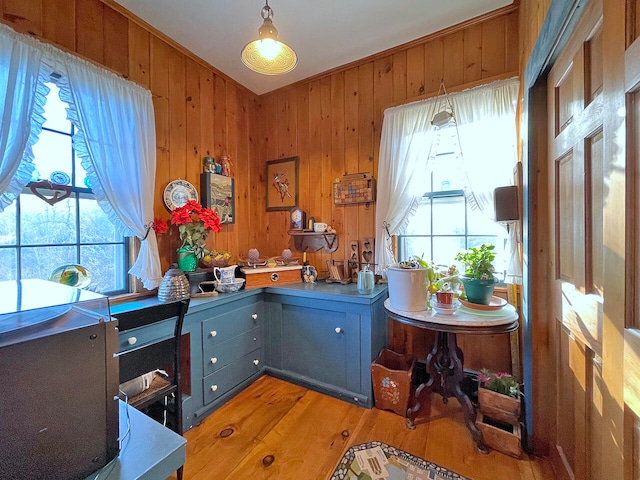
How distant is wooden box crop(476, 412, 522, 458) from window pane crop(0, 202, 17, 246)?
2787 millimetres

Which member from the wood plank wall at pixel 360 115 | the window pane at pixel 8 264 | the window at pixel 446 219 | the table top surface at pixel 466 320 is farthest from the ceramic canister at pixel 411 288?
the window pane at pixel 8 264

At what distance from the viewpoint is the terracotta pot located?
4.95 feet

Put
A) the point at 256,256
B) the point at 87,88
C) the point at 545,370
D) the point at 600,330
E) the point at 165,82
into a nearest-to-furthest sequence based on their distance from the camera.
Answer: the point at 600,330
the point at 545,370
the point at 87,88
the point at 165,82
the point at 256,256

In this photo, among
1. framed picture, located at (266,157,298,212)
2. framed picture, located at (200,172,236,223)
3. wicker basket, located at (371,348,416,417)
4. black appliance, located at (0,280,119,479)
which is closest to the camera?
black appliance, located at (0,280,119,479)

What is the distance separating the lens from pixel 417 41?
2.17 meters

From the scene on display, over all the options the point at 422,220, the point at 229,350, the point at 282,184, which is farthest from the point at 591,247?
the point at 282,184

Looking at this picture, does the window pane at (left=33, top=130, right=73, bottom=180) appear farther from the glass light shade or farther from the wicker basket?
the wicker basket

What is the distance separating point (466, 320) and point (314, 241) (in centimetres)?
156

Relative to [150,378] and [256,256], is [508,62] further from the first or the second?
[150,378]

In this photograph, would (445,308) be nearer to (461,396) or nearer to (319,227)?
(461,396)

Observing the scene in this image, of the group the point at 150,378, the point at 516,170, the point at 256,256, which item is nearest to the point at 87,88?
the point at 256,256

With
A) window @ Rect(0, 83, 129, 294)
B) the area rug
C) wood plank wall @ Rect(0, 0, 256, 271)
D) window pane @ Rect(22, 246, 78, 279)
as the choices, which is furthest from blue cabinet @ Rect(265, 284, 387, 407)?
window pane @ Rect(22, 246, 78, 279)

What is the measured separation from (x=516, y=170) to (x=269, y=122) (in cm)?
233

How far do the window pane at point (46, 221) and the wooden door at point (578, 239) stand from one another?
2547mm
